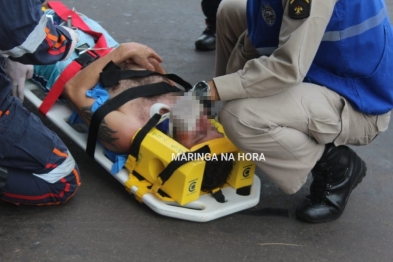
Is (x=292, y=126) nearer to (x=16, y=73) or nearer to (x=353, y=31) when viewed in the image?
(x=353, y=31)

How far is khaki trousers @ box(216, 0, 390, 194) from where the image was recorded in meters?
2.62

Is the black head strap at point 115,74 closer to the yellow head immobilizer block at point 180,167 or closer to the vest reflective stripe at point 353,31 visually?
the yellow head immobilizer block at point 180,167

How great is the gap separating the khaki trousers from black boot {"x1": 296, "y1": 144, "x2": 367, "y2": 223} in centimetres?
9

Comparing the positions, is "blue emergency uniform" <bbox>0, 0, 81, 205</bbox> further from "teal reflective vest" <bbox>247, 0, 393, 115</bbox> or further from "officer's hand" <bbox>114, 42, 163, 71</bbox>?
"teal reflective vest" <bbox>247, 0, 393, 115</bbox>

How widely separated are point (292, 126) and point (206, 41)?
2346 millimetres

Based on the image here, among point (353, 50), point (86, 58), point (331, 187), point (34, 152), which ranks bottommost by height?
point (331, 187)

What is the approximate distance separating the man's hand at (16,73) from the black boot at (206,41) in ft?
6.79

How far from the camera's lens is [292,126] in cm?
264

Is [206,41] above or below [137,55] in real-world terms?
below

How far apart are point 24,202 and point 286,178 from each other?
125 cm

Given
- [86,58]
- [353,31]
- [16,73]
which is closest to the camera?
[353,31]

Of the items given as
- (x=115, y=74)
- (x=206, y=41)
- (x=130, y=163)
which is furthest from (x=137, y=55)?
(x=206, y=41)

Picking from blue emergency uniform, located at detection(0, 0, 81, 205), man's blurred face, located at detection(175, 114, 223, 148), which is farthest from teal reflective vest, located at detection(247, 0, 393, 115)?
blue emergency uniform, located at detection(0, 0, 81, 205)

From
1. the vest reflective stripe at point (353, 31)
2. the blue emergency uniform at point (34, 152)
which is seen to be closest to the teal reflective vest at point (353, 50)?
the vest reflective stripe at point (353, 31)
